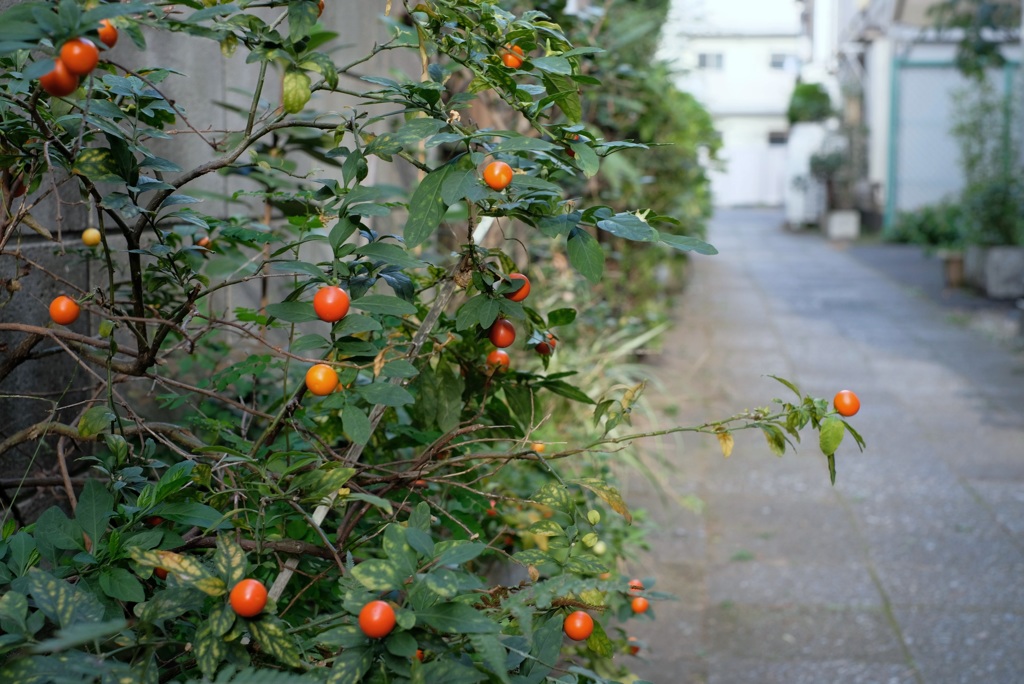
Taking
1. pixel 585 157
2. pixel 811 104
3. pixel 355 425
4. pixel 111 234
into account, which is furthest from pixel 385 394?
pixel 811 104

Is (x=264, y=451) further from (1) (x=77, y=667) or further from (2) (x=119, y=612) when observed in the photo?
(1) (x=77, y=667)

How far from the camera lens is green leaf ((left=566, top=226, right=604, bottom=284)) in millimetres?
1396

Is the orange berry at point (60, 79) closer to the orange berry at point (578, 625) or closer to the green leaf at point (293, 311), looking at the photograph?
the green leaf at point (293, 311)

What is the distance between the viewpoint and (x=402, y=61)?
3.84 m

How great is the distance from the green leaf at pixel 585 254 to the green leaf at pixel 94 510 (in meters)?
0.68

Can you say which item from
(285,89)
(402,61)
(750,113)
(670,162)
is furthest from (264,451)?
(750,113)

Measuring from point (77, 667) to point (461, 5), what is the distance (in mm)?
932

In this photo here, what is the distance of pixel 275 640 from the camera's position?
3.68 ft

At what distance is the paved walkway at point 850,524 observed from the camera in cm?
332

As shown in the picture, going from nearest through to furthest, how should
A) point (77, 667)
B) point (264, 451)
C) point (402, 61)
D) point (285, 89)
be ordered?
point (77, 667), point (285, 89), point (264, 451), point (402, 61)

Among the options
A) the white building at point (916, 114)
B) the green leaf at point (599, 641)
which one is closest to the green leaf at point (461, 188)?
the green leaf at point (599, 641)

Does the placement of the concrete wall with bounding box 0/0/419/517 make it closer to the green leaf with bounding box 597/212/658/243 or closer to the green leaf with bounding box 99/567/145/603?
the green leaf with bounding box 99/567/145/603

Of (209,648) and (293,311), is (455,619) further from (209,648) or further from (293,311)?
(293,311)

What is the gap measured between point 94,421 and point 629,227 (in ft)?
2.49
